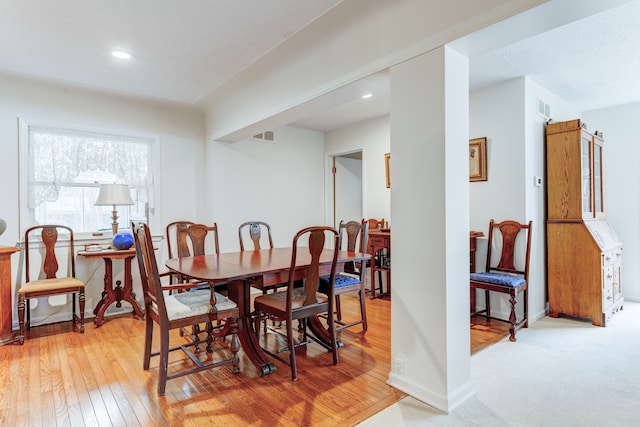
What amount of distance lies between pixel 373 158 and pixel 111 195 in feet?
11.0

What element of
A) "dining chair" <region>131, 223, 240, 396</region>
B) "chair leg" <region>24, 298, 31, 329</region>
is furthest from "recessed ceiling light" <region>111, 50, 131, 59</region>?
"chair leg" <region>24, 298, 31, 329</region>

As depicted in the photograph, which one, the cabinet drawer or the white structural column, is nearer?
the white structural column

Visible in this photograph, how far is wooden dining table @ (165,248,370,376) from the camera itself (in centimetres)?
245

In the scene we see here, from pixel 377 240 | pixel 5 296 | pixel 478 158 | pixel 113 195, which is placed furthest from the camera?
pixel 377 240

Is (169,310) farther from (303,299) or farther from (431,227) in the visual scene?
(431,227)

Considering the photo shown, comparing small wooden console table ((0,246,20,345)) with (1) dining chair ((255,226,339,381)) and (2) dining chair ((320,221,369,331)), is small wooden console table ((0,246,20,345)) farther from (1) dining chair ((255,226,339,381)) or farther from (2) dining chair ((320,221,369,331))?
(2) dining chair ((320,221,369,331))

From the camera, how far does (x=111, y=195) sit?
12.2 ft

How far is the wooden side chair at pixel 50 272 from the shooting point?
3266 mm

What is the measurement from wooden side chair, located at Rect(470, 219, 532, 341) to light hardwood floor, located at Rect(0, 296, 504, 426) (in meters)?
0.51

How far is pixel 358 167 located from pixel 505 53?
11.5 ft

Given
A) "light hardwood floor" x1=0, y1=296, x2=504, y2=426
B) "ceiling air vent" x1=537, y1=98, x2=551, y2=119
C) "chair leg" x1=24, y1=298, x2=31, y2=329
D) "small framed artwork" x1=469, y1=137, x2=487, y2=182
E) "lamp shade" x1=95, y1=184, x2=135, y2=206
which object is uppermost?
"ceiling air vent" x1=537, y1=98, x2=551, y2=119

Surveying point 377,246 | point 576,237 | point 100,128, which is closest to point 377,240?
point 377,246

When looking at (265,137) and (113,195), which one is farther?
(265,137)

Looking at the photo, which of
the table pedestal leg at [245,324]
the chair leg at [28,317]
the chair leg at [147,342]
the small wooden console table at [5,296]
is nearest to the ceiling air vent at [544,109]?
the table pedestal leg at [245,324]
